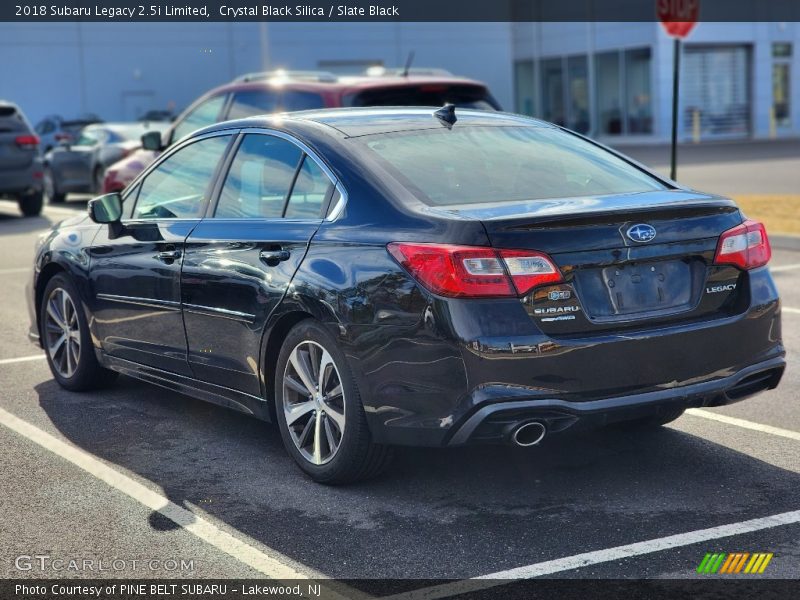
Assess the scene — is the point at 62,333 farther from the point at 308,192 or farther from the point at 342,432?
the point at 342,432

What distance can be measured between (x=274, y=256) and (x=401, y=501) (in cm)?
118

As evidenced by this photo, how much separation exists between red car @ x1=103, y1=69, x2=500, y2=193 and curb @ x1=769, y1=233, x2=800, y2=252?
336cm

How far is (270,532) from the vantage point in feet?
15.4

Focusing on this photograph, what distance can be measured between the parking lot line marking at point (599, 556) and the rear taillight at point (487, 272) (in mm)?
981

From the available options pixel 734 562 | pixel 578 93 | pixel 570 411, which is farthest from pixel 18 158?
pixel 578 93

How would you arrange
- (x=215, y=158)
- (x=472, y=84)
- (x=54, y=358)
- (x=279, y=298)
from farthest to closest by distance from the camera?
(x=472, y=84)
(x=54, y=358)
(x=215, y=158)
(x=279, y=298)

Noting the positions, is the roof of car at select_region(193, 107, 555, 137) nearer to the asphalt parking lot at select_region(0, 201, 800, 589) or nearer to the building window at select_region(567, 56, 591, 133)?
the asphalt parking lot at select_region(0, 201, 800, 589)

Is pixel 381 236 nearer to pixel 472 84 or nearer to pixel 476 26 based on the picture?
pixel 472 84

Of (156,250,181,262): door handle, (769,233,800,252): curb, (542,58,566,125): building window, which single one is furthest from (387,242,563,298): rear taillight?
(542,58,566,125): building window

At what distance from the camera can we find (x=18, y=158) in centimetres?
1925

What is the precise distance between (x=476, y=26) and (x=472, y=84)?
37175 millimetres

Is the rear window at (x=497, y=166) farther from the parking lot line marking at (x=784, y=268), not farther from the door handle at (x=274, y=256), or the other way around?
the parking lot line marking at (x=784, y=268)
